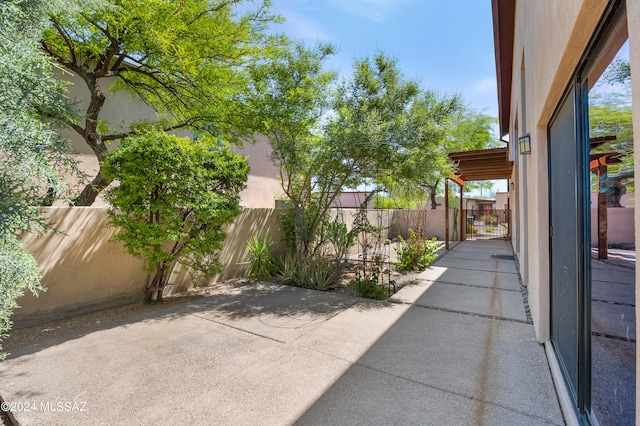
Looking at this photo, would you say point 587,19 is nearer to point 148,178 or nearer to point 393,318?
point 393,318

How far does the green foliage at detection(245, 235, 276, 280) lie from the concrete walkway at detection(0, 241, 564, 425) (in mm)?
1966

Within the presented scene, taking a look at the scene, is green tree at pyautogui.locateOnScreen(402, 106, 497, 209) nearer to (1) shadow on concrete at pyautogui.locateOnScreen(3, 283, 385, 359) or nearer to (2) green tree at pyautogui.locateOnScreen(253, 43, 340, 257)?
(2) green tree at pyautogui.locateOnScreen(253, 43, 340, 257)

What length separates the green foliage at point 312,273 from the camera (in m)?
6.43

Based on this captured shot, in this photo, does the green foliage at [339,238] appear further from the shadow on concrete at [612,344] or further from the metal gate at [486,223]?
the metal gate at [486,223]

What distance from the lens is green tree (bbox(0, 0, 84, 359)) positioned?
95.0 inches

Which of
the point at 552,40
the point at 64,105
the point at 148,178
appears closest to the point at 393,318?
the point at 552,40

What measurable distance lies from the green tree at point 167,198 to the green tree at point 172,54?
148 centimetres

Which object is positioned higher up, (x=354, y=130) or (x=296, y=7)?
(x=296, y=7)

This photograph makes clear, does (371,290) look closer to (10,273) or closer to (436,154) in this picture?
(436,154)

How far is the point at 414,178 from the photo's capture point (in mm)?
6559

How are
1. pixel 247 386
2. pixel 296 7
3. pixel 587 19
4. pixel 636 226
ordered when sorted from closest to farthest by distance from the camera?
pixel 636 226, pixel 587 19, pixel 247 386, pixel 296 7

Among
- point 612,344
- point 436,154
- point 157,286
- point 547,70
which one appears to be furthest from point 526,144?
point 157,286

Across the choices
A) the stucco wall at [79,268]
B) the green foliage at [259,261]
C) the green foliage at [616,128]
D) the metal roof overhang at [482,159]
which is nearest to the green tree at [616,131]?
the green foliage at [616,128]

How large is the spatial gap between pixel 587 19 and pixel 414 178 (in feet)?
16.5
